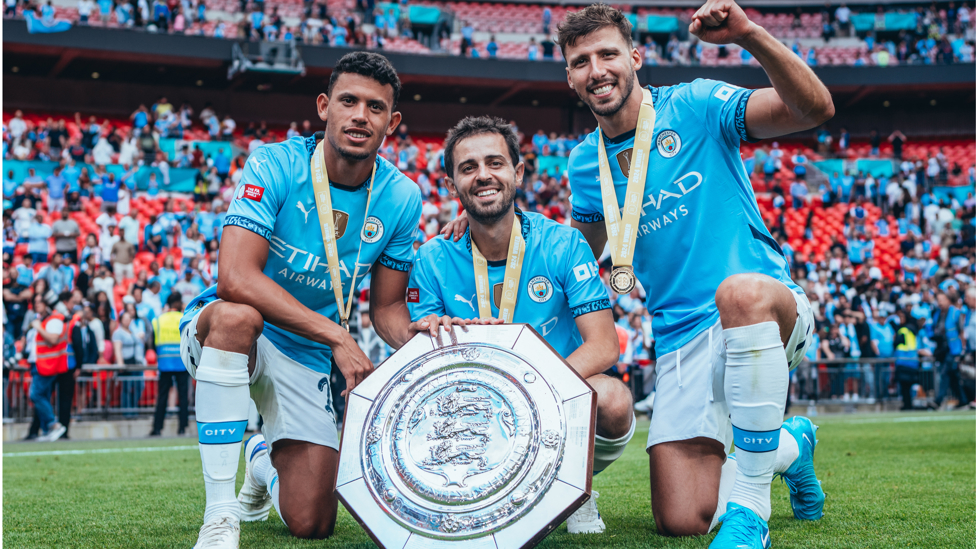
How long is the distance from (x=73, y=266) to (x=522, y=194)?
437 inches

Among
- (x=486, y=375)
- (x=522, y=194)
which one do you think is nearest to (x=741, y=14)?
(x=486, y=375)

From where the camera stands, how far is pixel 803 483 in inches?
145

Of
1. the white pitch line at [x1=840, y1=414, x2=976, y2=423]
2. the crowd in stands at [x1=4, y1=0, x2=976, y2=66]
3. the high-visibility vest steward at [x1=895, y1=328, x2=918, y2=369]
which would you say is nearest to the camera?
the white pitch line at [x1=840, y1=414, x2=976, y2=423]

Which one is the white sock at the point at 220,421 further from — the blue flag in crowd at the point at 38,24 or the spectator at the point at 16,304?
the blue flag in crowd at the point at 38,24

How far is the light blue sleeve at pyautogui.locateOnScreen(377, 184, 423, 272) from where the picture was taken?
3941 mm

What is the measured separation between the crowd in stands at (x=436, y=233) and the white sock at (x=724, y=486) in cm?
552

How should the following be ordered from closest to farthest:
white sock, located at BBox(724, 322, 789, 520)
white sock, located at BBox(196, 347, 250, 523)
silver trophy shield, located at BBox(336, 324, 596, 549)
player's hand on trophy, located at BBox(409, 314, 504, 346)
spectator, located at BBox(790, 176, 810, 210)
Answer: silver trophy shield, located at BBox(336, 324, 596, 549) < white sock, located at BBox(724, 322, 789, 520) < player's hand on trophy, located at BBox(409, 314, 504, 346) < white sock, located at BBox(196, 347, 250, 523) < spectator, located at BBox(790, 176, 810, 210)

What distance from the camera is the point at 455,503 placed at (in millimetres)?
2730

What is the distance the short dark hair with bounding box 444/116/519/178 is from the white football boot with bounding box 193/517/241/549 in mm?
1715

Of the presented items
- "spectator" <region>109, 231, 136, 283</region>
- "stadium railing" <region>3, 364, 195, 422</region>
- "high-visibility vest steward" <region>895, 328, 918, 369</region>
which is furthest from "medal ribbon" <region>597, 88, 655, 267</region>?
"spectator" <region>109, 231, 136, 283</region>

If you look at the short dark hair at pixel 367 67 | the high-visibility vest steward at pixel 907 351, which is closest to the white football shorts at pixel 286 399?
the short dark hair at pixel 367 67

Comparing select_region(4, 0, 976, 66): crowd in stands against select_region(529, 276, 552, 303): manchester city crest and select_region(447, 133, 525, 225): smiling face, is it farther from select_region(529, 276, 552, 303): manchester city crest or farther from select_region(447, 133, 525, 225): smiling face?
select_region(529, 276, 552, 303): manchester city crest

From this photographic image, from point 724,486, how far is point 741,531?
903 millimetres

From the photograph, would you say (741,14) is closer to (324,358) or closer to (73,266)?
(324,358)
